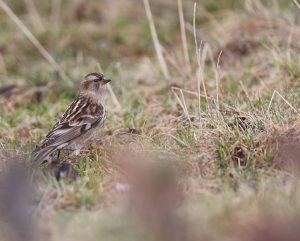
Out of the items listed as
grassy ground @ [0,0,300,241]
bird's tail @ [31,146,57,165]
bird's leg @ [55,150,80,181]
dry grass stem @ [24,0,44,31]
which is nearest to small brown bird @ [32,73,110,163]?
bird's tail @ [31,146,57,165]

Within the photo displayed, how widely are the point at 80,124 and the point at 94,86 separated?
2.68 feet

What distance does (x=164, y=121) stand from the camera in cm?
827

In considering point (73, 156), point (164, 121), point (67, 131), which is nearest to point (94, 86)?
point (164, 121)

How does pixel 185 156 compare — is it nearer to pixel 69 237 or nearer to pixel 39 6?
pixel 69 237

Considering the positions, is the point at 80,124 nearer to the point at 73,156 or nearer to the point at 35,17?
the point at 73,156

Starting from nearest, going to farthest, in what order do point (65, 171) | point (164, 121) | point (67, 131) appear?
1. point (65, 171)
2. point (67, 131)
3. point (164, 121)

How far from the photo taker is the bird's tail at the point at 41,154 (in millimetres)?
6879

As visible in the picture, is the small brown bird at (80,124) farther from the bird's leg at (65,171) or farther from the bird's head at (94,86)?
the bird's leg at (65,171)

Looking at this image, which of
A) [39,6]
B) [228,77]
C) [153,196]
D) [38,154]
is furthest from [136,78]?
[153,196]

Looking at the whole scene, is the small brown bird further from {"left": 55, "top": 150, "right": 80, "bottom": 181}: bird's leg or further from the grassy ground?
{"left": 55, "top": 150, "right": 80, "bottom": 181}: bird's leg

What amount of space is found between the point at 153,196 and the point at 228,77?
482cm

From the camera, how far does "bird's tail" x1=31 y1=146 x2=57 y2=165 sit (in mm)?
6879

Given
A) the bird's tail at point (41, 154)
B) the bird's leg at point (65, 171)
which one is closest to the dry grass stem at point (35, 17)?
the bird's tail at point (41, 154)

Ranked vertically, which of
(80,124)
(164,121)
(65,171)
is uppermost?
(65,171)
